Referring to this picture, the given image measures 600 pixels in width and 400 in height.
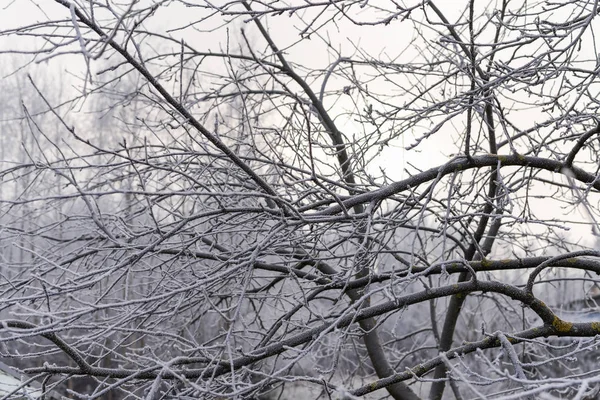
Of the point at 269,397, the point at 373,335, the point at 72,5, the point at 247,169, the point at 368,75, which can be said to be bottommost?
the point at 269,397

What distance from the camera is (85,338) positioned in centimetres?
376

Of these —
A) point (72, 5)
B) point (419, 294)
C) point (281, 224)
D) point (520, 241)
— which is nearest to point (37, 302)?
point (281, 224)

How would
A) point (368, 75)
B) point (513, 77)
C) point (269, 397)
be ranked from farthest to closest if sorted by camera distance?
1. point (269, 397)
2. point (368, 75)
3. point (513, 77)

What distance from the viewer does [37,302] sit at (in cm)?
523

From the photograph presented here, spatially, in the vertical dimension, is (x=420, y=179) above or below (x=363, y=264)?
above

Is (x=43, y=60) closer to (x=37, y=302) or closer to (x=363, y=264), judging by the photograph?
(x=363, y=264)

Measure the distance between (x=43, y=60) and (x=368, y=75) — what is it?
15.2 ft

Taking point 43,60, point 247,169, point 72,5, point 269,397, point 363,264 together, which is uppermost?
point 72,5

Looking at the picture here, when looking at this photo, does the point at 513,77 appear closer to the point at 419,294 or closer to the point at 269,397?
the point at 419,294

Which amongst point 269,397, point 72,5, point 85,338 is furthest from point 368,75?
point 269,397

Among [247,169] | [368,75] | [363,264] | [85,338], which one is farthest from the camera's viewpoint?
[368,75]

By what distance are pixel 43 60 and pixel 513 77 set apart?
2768 millimetres

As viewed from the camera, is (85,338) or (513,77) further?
(513,77)

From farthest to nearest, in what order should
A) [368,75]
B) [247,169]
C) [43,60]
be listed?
1. [368,75]
2. [247,169]
3. [43,60]
